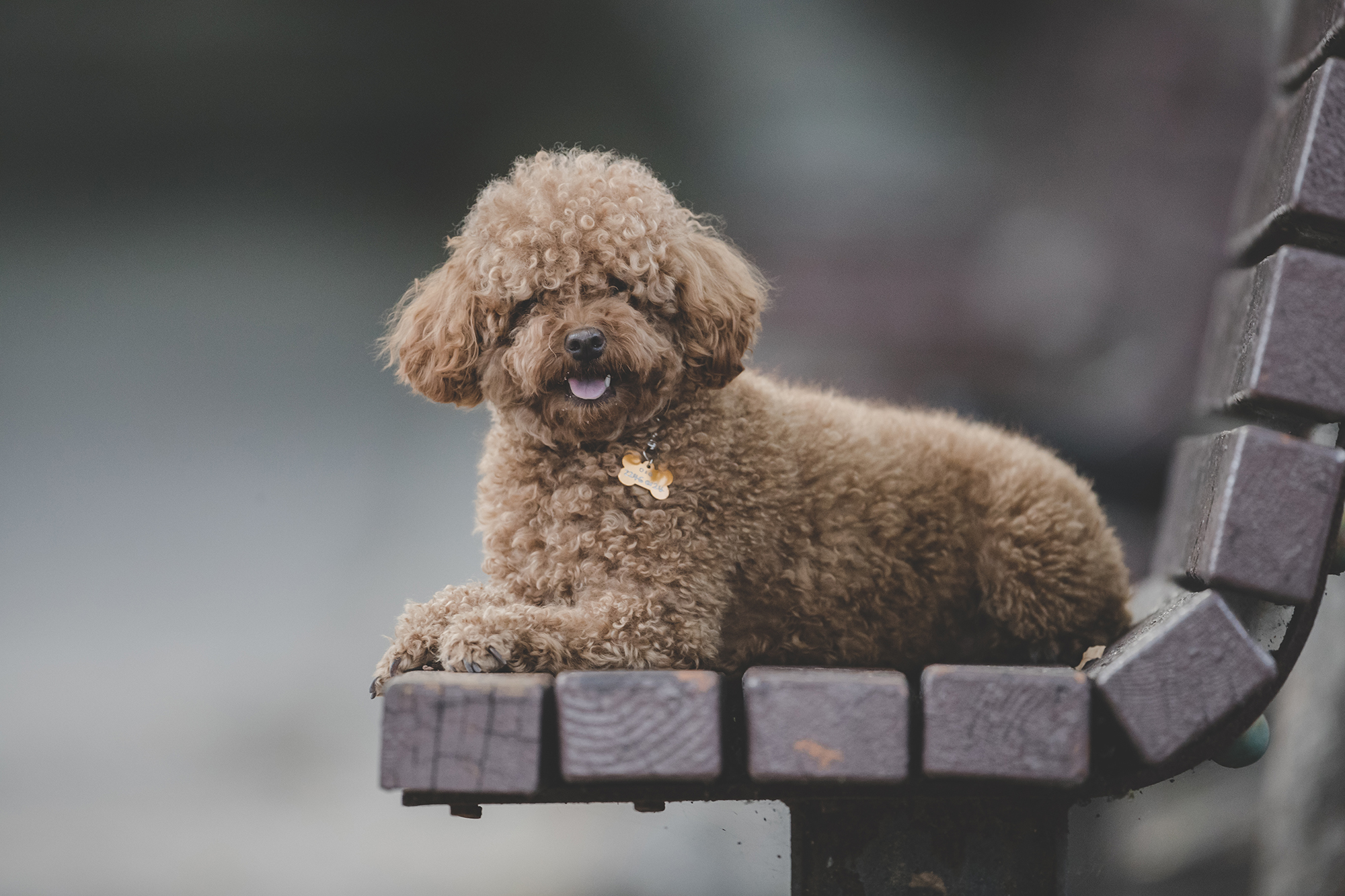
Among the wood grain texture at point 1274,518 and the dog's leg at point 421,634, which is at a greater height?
the wood grain texture at point 1274,518

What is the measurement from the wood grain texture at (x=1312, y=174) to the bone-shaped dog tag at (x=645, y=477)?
1.00 meters

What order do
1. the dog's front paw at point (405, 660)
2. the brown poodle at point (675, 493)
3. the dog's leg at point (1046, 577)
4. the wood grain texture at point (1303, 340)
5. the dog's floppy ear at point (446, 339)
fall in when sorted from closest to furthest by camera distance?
the wood grain texture at point (1303, 340)
the dog's front paw at point (405, 660)
the brown poodle at point (675, 493)
the dog's floppy ear at point (446, 339)
the dog's leg at point (1046, 577)

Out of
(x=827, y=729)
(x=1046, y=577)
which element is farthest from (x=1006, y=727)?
(x=1046, y=577)

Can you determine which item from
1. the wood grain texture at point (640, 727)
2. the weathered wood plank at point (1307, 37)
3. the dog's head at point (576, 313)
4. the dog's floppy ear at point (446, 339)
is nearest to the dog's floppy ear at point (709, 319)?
the dog's head at point (576, 313)

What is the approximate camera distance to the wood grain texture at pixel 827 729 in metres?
→ 1.17

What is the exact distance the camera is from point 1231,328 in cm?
174

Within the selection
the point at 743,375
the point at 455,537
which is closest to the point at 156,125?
the point at 455,537

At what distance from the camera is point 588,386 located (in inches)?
61.9

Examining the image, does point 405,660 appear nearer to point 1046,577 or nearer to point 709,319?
point 709,319

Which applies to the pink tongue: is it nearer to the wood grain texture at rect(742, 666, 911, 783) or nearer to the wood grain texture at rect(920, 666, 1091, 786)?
the wood grain texture at rect(742, 666, 911, 783)

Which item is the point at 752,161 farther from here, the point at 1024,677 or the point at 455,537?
the point at 1024,677

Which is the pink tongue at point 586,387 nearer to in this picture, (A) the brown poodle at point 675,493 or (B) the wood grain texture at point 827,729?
(A) the brown poodle at point 675,493

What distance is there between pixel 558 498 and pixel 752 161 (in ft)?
6.56

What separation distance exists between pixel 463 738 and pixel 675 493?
605 mm
